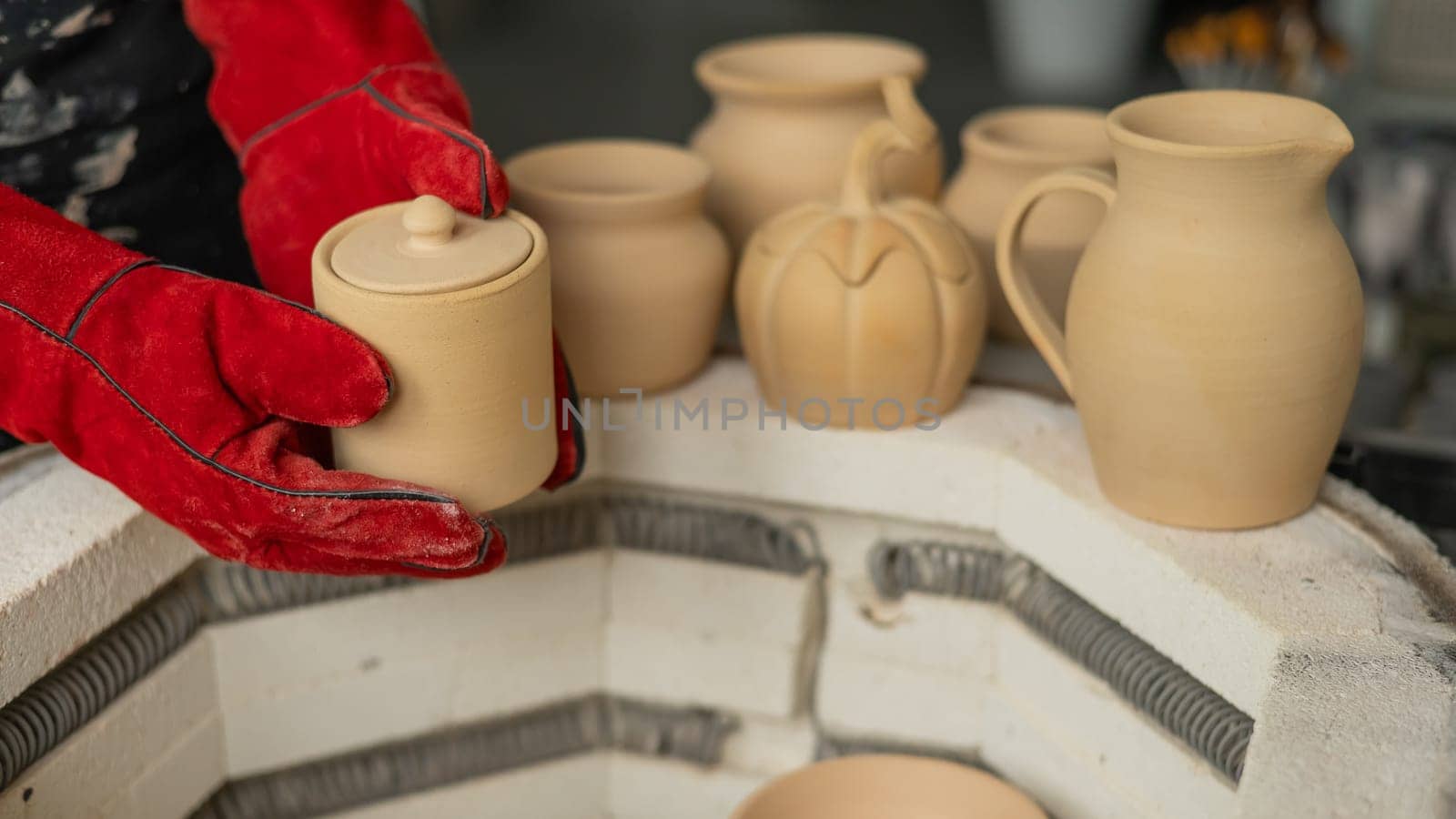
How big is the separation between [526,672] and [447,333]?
458 mm

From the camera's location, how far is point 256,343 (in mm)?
867

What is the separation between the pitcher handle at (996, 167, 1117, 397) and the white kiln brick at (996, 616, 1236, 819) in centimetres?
22

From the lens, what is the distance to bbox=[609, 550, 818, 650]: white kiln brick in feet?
3.96

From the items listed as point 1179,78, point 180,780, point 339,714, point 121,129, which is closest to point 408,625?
point 339,714

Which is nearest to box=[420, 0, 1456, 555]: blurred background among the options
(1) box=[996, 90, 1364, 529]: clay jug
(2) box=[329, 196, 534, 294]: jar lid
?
(1) box=[996, 90, 1364, 529]: clay jug

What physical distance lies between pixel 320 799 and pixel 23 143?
58 cm

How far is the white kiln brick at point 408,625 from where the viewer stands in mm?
1131

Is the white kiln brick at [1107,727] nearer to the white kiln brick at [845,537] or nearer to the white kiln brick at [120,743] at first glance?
the white kiln brick at [845,537]

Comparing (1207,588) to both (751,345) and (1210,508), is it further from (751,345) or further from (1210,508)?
(751,345)

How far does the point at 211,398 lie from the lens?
0.87 meters

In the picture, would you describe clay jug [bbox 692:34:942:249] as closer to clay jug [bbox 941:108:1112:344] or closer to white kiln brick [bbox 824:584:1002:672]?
clay jug [bbox 941:108:1112:344]

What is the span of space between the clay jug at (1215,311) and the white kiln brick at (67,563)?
693 mm

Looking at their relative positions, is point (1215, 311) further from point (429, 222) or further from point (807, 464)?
point (429, 222)

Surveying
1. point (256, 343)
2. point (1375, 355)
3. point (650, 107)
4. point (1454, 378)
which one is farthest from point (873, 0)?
A: point (256, 343)
